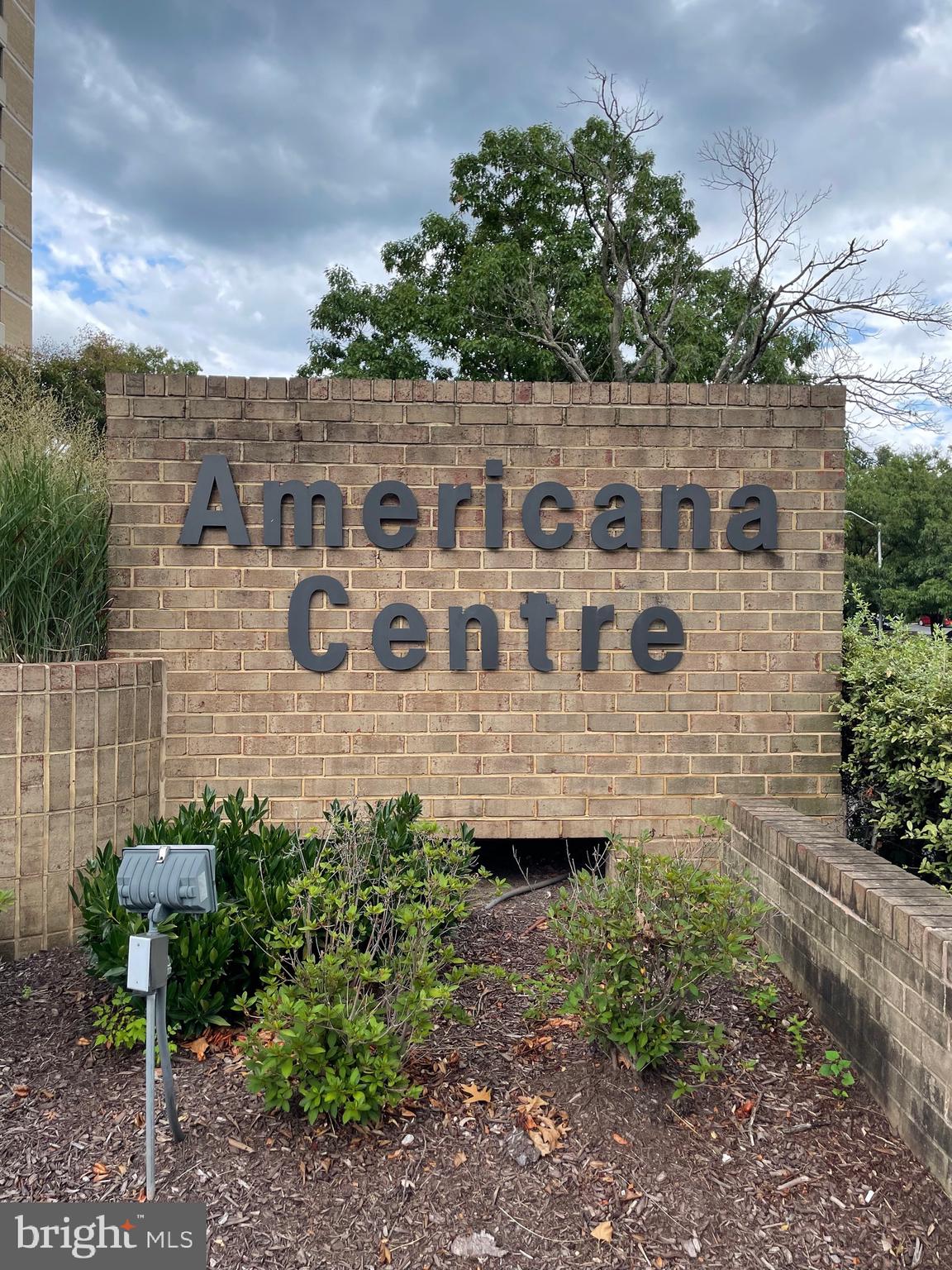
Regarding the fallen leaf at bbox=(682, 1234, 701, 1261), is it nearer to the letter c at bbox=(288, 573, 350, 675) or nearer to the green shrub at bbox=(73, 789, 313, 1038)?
the green shrub at bbox=(73, 789, 313, 1038)

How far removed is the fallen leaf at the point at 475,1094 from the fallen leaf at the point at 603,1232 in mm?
608

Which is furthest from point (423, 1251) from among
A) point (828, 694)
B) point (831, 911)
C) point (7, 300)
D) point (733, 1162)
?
point (7, 300)

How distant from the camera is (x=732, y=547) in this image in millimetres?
5215

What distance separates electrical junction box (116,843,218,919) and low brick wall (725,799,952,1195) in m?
2.31

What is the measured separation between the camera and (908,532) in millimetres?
41969

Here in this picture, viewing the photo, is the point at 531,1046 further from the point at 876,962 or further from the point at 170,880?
the point at 170,880

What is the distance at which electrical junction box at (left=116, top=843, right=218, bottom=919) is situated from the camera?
2.51 meters

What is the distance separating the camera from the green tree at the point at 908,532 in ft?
128

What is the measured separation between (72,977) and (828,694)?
4.40 meters

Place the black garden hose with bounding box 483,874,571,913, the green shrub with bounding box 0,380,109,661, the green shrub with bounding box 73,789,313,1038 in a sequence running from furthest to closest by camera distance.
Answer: the black garden hose with bounding box 483,874,571,913
the green shrub with bounding box 0,380,109,661
the green shrub with bounding box 73,789,313,1038

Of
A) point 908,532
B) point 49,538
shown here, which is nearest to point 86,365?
point 49,538

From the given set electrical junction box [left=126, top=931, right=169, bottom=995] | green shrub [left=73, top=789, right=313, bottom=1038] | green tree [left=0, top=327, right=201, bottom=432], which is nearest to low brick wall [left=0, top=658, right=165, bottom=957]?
green shrub [left=73, top=789, right=313, bottom=1038]

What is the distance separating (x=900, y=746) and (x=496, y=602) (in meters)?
2.42

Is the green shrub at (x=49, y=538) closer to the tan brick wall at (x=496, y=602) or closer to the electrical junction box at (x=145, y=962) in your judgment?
the tan brick wall at (x=496, y=602)
